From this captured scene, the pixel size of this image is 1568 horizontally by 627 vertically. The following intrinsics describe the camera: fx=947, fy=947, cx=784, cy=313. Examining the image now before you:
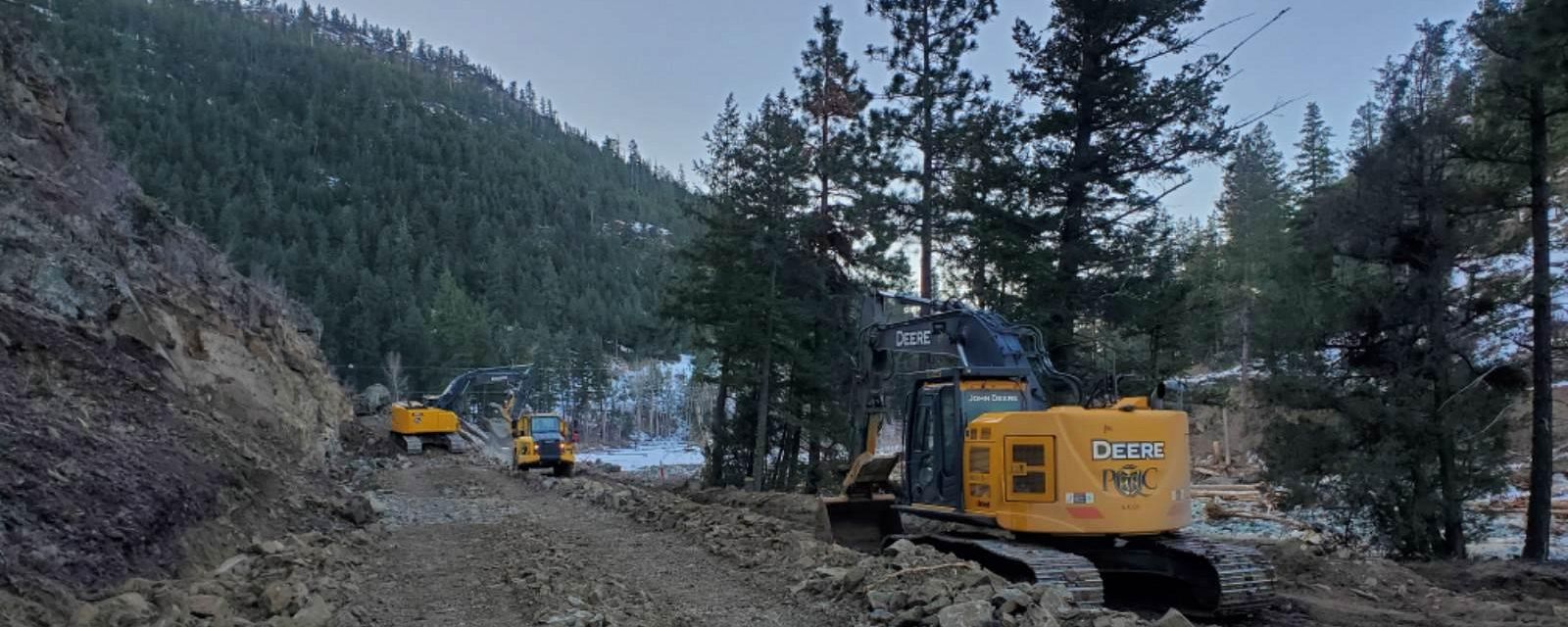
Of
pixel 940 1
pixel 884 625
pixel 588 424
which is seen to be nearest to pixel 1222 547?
pixel 884 625

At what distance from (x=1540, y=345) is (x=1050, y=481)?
10.0 metres

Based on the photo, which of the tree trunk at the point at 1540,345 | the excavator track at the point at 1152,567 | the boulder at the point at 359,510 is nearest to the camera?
the excavator track at the point at 1152,567

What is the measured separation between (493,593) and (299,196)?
409ft

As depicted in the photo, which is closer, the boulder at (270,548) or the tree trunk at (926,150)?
the boulder at (270,548)

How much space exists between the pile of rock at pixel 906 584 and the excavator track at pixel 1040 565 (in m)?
0.49

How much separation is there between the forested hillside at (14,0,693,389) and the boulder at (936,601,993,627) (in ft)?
162

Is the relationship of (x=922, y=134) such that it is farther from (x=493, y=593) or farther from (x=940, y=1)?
(x=493, y=593)

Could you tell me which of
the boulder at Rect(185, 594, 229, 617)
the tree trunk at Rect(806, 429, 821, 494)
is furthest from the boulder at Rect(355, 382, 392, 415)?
the boulder at Rect(185, 594, 229, 617)

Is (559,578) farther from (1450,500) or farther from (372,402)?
(372,402)

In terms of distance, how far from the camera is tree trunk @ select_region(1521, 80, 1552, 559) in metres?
Answer: 13.8

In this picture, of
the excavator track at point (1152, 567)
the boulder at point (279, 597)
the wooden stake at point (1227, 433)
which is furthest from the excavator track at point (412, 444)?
the wooden stake at point (1227, 433)

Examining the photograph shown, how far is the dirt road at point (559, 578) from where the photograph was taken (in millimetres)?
7832

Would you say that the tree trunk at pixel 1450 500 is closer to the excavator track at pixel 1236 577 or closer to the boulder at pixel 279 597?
the excavator track at pixel 1236 577

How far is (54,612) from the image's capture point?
5785 mm
